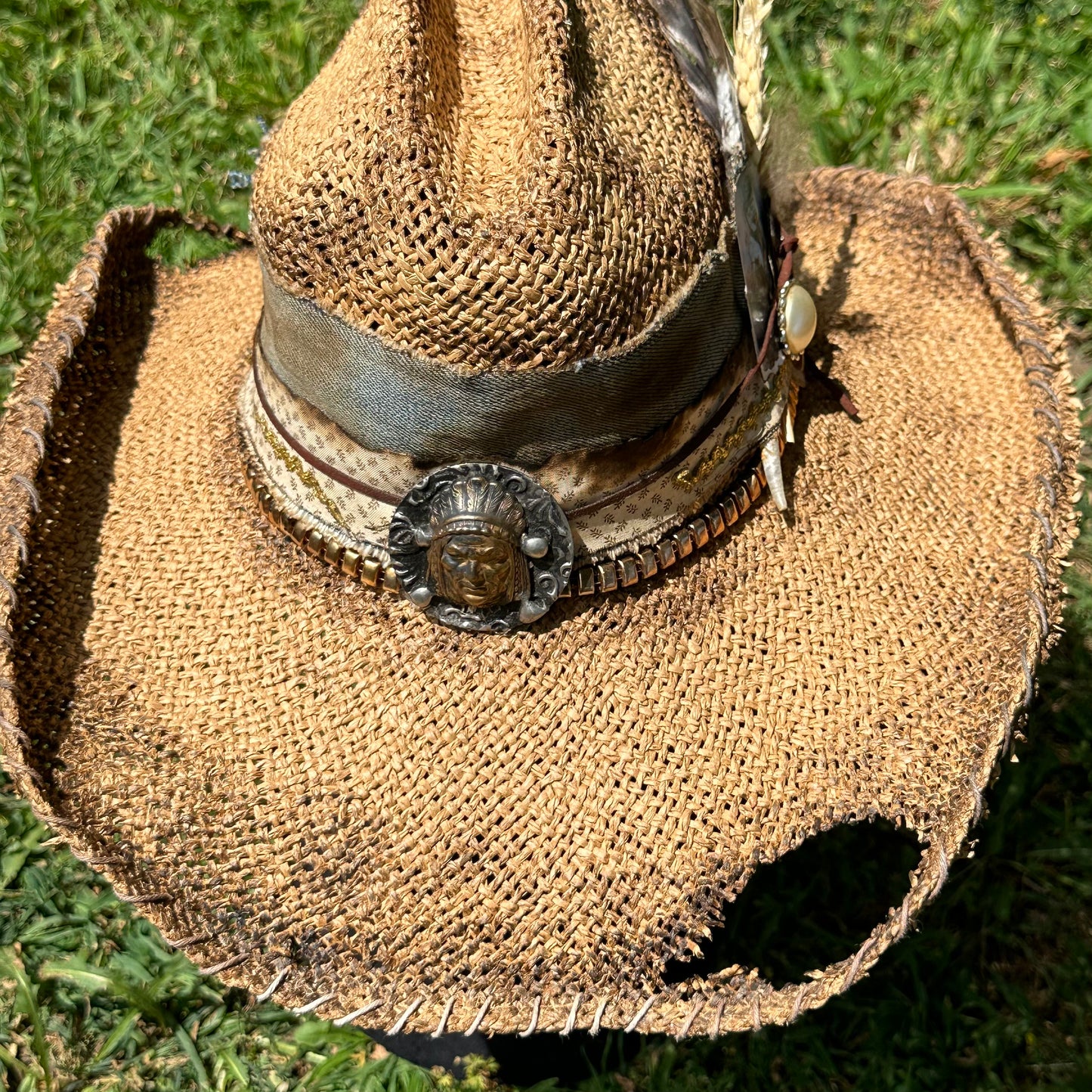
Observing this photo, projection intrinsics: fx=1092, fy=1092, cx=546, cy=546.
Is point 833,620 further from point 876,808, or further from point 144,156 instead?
point 144,156

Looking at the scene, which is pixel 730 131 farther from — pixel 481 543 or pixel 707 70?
pixel 481 543

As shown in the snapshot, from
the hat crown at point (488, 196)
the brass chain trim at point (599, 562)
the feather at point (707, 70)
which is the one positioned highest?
the feather at point (707, 70)

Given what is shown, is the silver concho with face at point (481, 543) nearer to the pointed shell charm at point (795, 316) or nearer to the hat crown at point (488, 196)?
the hat crown at point (488, 196)

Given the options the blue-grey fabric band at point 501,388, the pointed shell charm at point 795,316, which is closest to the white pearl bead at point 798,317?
the pointed shell charm at point 795,316

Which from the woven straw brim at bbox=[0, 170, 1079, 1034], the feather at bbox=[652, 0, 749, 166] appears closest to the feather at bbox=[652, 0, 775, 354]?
the feather at bbox=[652, 0, 749, 166]

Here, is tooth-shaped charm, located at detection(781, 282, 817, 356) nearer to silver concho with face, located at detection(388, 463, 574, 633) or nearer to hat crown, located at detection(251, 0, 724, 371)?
hat crown, located at detection(251, 0, 724, 371)

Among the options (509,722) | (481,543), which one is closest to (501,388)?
(481,543)

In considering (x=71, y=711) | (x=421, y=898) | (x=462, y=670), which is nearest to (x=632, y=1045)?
(x=421, y=898)

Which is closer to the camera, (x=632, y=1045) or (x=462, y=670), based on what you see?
(x=462, y=670)
